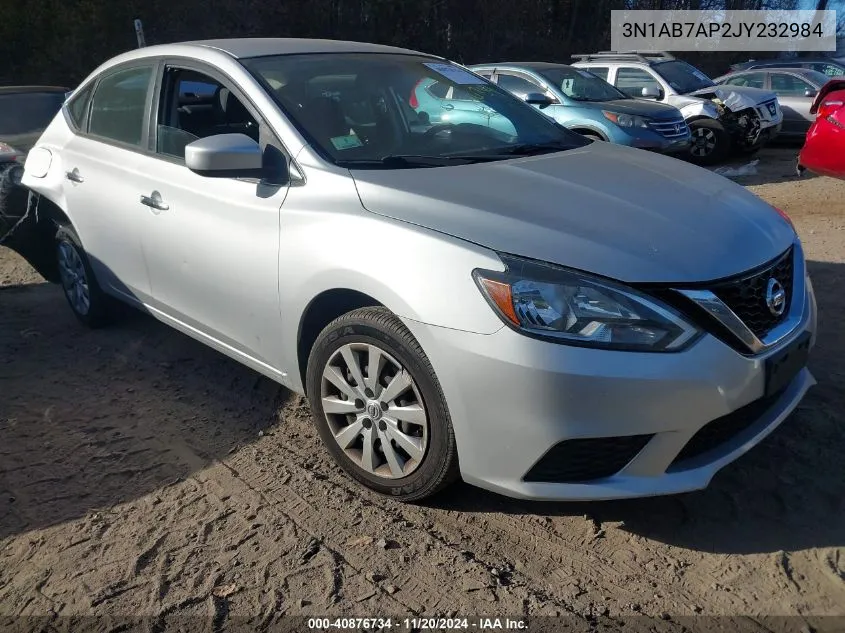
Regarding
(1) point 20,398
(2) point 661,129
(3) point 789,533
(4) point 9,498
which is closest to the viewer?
(3) point 789,533

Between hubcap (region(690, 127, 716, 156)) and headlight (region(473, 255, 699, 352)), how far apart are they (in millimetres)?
9557

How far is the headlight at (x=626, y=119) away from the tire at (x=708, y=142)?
67.1 inches

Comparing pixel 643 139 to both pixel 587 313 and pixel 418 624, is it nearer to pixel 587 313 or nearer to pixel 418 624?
pixel 587 313

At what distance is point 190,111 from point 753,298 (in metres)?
2.86

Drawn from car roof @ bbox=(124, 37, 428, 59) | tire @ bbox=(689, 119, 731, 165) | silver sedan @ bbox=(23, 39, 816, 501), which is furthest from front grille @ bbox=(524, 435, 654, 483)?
tire @ bbox=(689, 119, 731, 165)

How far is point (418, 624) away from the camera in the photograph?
2.31 meters

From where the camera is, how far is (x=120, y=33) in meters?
16.6

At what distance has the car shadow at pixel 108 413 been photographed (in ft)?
10.2

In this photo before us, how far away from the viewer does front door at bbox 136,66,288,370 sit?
3.11 m

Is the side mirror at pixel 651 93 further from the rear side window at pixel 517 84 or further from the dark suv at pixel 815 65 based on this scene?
the dark suv at pixel 815 65

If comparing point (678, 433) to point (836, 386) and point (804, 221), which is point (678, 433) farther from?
point (804, 221)

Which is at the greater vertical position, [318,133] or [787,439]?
[318,133]

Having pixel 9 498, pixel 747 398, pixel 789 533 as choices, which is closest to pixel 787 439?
pixel 789 533

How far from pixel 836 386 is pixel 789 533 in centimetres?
126
